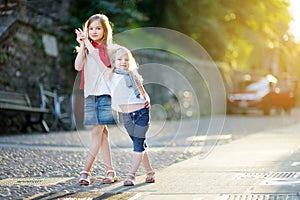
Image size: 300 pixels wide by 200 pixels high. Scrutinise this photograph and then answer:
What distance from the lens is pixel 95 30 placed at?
7199mm

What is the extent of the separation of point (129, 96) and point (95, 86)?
1.18 ft

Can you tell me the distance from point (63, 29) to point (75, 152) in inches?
312

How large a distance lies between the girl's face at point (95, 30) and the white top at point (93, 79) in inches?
7.4

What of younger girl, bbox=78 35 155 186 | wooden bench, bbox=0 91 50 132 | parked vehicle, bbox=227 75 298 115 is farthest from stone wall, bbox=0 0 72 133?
parked vehicle, bbox=227 75 298 115

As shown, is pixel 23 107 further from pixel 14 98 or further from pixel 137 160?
pixel 137 160

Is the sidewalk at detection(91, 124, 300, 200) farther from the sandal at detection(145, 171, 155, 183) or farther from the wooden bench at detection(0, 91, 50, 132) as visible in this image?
the wooden bench at detection(0, 91, 50, 132)

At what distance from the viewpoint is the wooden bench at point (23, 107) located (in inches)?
537

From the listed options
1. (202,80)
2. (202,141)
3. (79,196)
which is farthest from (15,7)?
(202,80)

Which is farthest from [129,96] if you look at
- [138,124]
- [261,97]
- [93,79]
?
[261,97]

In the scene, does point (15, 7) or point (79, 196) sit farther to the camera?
point (15, 7)

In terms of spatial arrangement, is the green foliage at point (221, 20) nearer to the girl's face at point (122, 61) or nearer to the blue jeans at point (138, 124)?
the girl's face at point (122, 61)

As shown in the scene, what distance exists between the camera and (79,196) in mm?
6293

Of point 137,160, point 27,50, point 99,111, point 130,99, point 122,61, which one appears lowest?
point 137,160

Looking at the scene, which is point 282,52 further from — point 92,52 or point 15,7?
point 92,52
